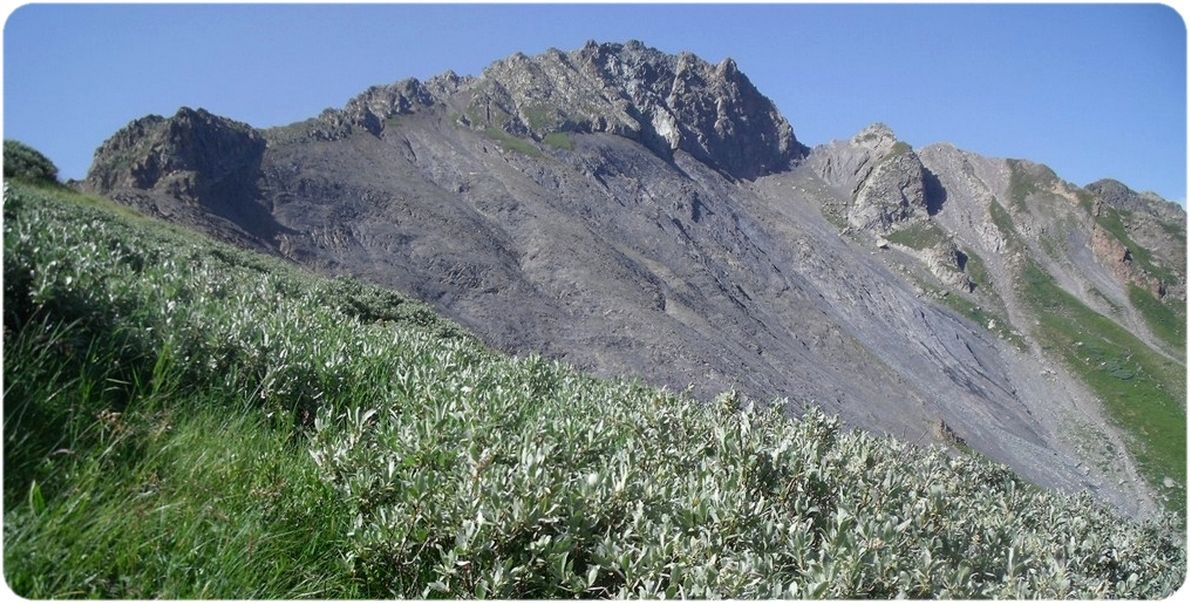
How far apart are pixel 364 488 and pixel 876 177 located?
17427 centimetres

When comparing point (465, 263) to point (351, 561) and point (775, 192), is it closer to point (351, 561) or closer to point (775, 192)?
point (351, 561)

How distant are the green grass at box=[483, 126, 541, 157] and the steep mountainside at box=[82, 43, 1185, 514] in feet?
2.01

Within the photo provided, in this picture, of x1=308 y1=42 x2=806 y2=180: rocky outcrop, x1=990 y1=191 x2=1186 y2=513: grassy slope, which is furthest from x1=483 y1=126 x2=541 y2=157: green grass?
x1=990 y1=191 x2=1186 y2=513: grassy slope

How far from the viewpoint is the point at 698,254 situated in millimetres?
77312

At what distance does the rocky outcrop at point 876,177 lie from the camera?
154625 mm

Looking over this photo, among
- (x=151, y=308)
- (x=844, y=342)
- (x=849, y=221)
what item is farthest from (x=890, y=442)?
(x=849, y=221)

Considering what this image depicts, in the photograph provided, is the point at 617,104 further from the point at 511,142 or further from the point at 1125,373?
the point at 1125,373

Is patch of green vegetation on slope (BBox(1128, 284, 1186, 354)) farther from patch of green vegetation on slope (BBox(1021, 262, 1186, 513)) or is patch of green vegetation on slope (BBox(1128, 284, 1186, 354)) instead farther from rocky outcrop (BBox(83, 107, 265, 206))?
rocky outcrop (BBox(83, 107, 265, 206))

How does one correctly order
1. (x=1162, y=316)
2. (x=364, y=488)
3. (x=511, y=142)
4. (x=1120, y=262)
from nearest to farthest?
1. (x=364, y=488)
2. (x=511, y=142)
3. (x=1162, y=316)
4. (x=1120, y=262)

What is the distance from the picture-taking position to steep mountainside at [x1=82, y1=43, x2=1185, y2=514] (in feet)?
172

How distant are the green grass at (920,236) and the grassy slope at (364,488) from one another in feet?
502

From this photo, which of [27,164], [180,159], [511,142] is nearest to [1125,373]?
[511,142]

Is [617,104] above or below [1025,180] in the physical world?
below

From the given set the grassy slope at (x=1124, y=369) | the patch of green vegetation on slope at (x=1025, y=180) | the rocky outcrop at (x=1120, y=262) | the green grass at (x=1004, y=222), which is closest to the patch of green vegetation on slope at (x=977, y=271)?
the grassy slope at (x=1124, y=369)
